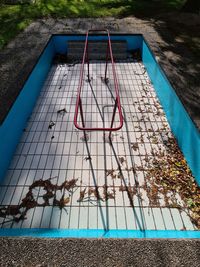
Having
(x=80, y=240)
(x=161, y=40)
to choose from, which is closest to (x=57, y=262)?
(x=80, y=240)

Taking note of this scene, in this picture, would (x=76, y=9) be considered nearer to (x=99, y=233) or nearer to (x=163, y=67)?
(x=163, y=67)

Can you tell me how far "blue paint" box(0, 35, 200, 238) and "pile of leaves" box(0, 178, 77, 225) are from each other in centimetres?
32

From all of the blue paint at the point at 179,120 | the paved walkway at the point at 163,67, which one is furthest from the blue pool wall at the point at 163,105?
the paved walkway at the point at 163,67

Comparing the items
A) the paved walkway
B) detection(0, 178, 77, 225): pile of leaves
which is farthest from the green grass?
detection(0, 178, 77, 225): pile of leaves

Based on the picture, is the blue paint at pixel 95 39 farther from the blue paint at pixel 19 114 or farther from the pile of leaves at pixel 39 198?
the pile of leaves at pixel 39 198

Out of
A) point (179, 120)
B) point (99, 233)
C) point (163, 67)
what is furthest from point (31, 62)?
point (99, 233)

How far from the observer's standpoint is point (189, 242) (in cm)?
306

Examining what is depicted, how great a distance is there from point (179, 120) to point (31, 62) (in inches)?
205

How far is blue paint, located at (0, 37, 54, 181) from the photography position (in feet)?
14.5

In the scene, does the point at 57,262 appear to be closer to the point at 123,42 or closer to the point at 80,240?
the point at 80,240

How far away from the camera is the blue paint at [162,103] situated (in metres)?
3.54

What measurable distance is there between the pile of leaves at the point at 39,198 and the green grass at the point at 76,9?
354 inches

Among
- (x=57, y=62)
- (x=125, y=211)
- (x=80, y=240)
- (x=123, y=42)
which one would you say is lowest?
(x=125, y=211)

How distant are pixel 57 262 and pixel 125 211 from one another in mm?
1452
